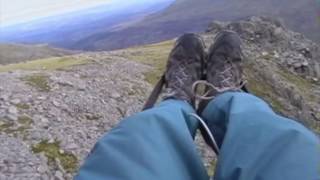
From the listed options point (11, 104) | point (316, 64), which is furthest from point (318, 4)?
point (316, 64)

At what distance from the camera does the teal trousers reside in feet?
9.67

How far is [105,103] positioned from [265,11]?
15026cm

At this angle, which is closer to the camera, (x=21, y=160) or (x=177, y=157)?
(x=177, y=157)

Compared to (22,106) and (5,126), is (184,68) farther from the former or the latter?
(22,106)

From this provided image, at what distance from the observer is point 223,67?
5.39 meters

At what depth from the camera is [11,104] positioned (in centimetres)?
871

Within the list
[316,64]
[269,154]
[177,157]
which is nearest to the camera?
[269,154]

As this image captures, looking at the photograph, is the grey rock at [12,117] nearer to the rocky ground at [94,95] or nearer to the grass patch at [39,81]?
the rocky ground at [94,95]

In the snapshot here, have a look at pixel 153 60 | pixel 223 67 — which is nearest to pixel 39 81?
pixel 153 60

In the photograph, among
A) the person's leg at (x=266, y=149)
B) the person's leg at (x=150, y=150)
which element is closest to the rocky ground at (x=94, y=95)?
the person's leg at (x=150, y=150)

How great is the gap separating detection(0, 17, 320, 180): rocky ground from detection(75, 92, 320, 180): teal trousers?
3.92 metres

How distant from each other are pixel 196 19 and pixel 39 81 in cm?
16609

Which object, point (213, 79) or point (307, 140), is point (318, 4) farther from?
point (213, 79)

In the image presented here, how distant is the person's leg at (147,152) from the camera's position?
2.99 m
